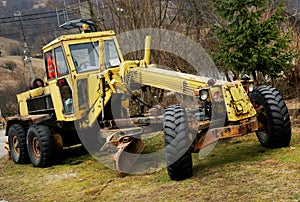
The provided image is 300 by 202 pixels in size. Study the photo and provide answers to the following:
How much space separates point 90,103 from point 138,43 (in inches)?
207

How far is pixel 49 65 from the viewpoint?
9.83 meters

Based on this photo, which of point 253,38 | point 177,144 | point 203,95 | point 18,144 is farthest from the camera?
point 18,144

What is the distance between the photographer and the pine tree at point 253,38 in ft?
33.7

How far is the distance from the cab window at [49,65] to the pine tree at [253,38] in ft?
14.0

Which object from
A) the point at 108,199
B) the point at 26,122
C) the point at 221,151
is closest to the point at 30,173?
the point at 26,122

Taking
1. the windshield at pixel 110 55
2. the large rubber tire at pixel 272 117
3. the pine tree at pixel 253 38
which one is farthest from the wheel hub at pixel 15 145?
the large rubber tire at pixel 272 117

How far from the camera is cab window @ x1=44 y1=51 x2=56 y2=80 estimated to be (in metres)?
9.63

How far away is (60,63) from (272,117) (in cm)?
471

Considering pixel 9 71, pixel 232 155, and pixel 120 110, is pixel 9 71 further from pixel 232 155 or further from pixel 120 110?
pixel 232 155

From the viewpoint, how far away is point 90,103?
888 cm

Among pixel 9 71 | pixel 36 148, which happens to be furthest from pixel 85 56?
pixel 9 71

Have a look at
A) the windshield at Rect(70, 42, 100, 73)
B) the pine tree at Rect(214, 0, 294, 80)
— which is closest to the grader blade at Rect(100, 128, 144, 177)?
the windshield at Rect(70, 42, 100, 73)

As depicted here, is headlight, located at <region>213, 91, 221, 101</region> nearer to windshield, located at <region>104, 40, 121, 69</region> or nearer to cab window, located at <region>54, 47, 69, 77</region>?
windshield, located at <region>104, 40, 121, 69</region>

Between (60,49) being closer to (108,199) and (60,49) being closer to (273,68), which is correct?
(108,199)
